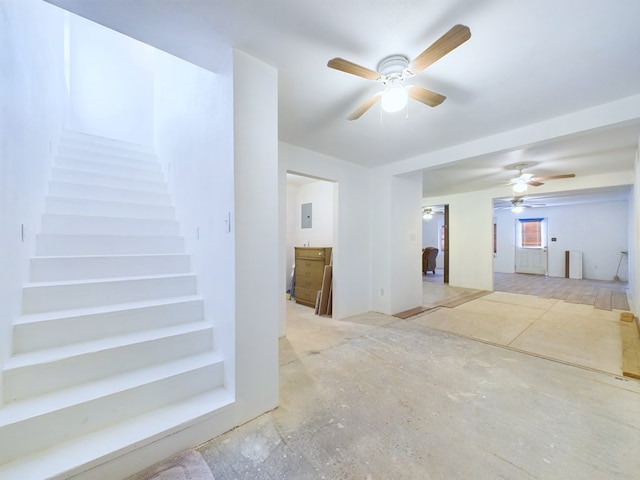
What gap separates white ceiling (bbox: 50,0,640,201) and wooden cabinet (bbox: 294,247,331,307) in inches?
89.0

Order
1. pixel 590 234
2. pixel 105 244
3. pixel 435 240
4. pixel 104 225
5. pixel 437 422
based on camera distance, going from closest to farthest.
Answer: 1. pixel 437 422
2. pixel 105 244
3. pixel 104 225
4. pixel 590 234
5. pixel 435 240

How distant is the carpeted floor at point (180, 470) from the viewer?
126 cm

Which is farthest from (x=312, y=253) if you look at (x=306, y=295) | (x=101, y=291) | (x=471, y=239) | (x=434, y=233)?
(x=434, y=233)

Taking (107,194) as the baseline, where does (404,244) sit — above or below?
below

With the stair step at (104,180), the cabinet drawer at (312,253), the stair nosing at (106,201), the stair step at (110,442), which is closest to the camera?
the stair step at (110,442)

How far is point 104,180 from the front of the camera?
2805 mm

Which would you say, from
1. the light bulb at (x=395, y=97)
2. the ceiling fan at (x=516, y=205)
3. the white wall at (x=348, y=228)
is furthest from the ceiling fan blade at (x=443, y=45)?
the ceiling fan at (x=516, y=205)

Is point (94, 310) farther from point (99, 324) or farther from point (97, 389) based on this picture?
point (97, 389)

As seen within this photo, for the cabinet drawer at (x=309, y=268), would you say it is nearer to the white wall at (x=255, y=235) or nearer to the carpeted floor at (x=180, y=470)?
the white wall at (x=255, y=235)

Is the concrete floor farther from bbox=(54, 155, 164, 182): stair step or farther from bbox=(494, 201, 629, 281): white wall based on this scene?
bbox=(494, 201, 629, 281): white wall

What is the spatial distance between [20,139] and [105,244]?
2.98 feet

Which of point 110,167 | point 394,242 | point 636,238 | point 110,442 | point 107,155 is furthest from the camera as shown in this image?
point 394,242

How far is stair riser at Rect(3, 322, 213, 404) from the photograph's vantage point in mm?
1323

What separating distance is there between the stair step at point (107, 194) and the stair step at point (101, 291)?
1174mm
